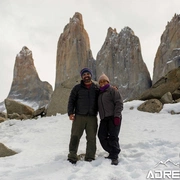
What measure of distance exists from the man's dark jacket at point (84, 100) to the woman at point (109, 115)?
0.48ft

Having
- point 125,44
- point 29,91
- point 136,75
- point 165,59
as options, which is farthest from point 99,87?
point 29,91

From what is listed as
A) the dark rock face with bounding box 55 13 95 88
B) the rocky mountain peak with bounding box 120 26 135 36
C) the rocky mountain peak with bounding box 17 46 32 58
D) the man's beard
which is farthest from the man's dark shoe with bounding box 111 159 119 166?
the rocky mountain peak with bounding box 17 46 32 58

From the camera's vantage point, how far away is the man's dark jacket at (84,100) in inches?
233

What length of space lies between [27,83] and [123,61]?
47240 mm

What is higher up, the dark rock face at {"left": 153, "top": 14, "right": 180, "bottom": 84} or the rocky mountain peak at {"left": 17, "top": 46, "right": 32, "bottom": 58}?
the rocky mountain peak at {"left": 17, "top": 46, "right": 32, "bottom": 58}

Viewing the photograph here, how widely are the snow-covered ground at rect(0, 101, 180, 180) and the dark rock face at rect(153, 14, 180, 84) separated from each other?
57.0m

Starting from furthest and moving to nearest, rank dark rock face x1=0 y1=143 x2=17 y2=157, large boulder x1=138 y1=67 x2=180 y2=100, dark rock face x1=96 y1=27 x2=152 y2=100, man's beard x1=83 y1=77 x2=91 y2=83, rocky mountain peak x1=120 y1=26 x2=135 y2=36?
rocky mountain peak x1=120 y1=26 x2=135 y2=36
dark rock face x1=96 y1=27 x2=152 y2=100
large boulder x1=138 y1=67 x2=180 y2=100
dark rock face x1=0 y1=143 x2=17 y2=157
man's beard x1=83 y1=77 x2=91 y2=83

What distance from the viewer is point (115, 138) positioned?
5742mm

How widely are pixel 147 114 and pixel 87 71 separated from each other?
628cm

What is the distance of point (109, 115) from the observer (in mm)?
5820

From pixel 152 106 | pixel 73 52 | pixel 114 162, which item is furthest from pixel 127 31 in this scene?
pixel 114 162

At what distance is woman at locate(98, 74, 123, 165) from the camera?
571 cm

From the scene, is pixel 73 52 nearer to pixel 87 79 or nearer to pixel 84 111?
pixel 87 79

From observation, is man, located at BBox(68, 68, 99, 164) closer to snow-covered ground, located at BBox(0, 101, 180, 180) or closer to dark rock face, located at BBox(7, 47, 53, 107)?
snow-covered ground, located at BBox(0, 101, 180, 180)
